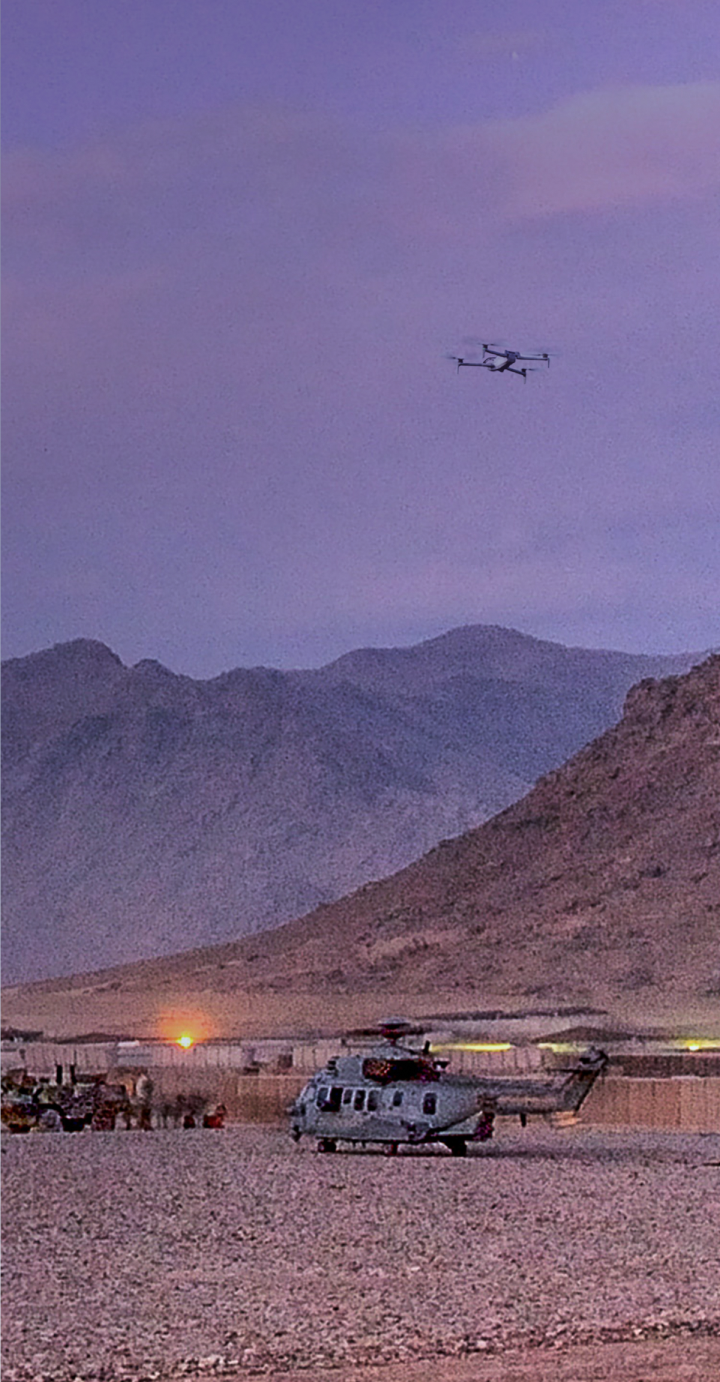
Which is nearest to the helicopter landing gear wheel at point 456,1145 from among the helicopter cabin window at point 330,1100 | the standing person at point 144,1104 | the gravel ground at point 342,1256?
the gravel ground at point 342,1256

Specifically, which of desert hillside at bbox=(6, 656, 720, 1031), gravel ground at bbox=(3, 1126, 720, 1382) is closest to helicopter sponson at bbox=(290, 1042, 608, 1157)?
gravel ground at bbox=(3, 1126, 720, 1382)

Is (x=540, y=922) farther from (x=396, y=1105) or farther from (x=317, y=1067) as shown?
(x=396, y=1105)

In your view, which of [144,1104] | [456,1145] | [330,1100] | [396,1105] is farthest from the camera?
[144,1104]

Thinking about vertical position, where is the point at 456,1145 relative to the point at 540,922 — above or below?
below

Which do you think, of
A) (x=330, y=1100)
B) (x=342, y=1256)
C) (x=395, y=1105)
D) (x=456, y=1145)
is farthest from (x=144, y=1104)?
(x=342, y=1256)

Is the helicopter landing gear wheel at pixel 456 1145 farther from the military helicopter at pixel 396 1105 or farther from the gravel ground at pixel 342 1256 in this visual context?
the gravel ground at pixel 342 1256

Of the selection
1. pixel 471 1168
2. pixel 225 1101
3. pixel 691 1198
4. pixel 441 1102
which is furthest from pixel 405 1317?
pixel 225 1101

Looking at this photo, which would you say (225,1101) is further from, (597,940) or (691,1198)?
(597,940)
